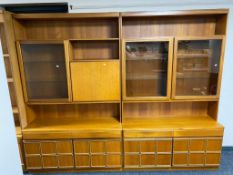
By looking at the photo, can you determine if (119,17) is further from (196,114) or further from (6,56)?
(196,114)

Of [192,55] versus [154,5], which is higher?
[154,5]

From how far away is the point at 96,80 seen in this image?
2184 millimetres

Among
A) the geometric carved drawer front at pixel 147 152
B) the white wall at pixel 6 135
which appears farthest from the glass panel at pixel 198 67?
the white wall at pixel 6 135

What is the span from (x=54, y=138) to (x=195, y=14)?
233 centimetres

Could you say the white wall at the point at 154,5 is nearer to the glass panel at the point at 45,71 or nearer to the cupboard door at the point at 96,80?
the glass panel at the point at 45,71

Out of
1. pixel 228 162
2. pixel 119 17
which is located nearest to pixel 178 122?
pixel 228 162

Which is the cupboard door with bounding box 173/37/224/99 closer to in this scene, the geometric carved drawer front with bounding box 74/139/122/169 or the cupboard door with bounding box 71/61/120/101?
the cupboard door with bounding box 71/61/120/101

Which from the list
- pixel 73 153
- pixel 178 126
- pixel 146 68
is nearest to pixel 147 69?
pixel 146 68

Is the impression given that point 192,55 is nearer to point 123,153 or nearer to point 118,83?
point 118,83

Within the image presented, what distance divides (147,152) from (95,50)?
1.52 m

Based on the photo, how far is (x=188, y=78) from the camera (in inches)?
90.8

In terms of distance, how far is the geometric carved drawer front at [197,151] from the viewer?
2.21 m

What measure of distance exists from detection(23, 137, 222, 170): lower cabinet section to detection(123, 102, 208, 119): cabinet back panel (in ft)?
1.39

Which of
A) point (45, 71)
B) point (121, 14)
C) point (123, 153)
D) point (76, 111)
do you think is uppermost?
point (121, 14)
